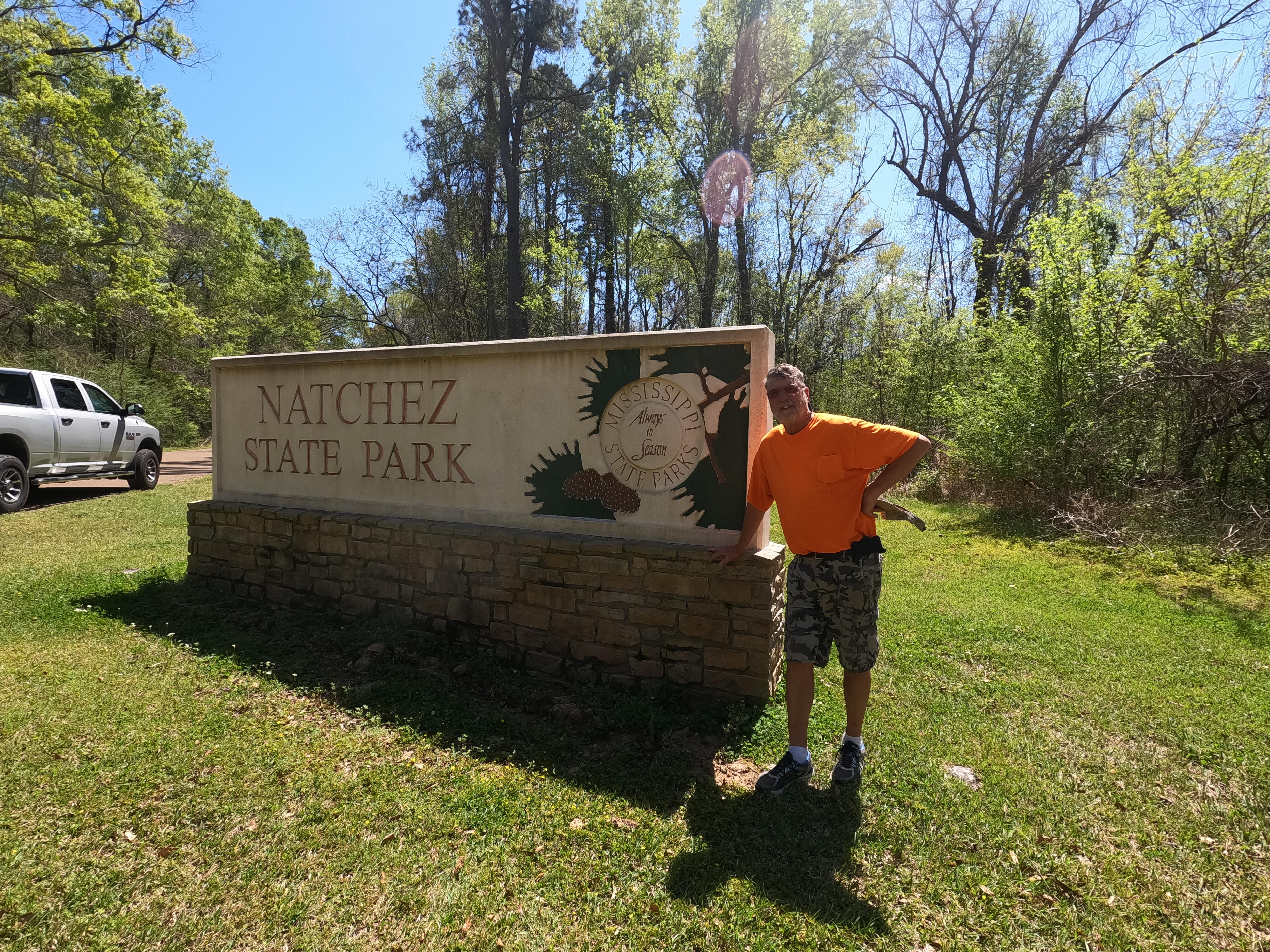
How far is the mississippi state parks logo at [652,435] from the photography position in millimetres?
3359

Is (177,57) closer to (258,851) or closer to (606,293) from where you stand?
(606,293)

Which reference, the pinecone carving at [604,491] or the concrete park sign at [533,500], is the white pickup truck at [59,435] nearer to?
the concrete park sign at [533,500]

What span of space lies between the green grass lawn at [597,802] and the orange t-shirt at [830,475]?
1143 mm

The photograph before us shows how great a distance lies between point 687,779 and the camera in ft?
8.93

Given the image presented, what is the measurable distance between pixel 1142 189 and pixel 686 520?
867 cm

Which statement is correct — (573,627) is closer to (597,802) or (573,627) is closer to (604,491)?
(604,491)

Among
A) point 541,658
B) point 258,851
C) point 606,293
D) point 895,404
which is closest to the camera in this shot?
point 258,851

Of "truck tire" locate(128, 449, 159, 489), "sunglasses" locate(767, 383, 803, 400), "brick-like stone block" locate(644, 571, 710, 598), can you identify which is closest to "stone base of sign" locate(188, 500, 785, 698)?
"brick-like stone block" locate(644, 571, 710, 598)

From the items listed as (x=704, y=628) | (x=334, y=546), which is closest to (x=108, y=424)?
(x=334, y=546)

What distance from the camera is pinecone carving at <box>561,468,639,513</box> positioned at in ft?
11.6

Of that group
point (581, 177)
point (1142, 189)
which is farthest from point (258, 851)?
point (581, 177)

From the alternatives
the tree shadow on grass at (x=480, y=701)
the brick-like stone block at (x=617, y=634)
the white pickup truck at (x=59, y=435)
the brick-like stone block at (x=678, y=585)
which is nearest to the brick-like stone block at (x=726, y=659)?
the tree shadow on grass at (x=480, y=701)

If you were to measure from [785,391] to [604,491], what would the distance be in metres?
1.43

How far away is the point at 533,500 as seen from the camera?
384 cm
